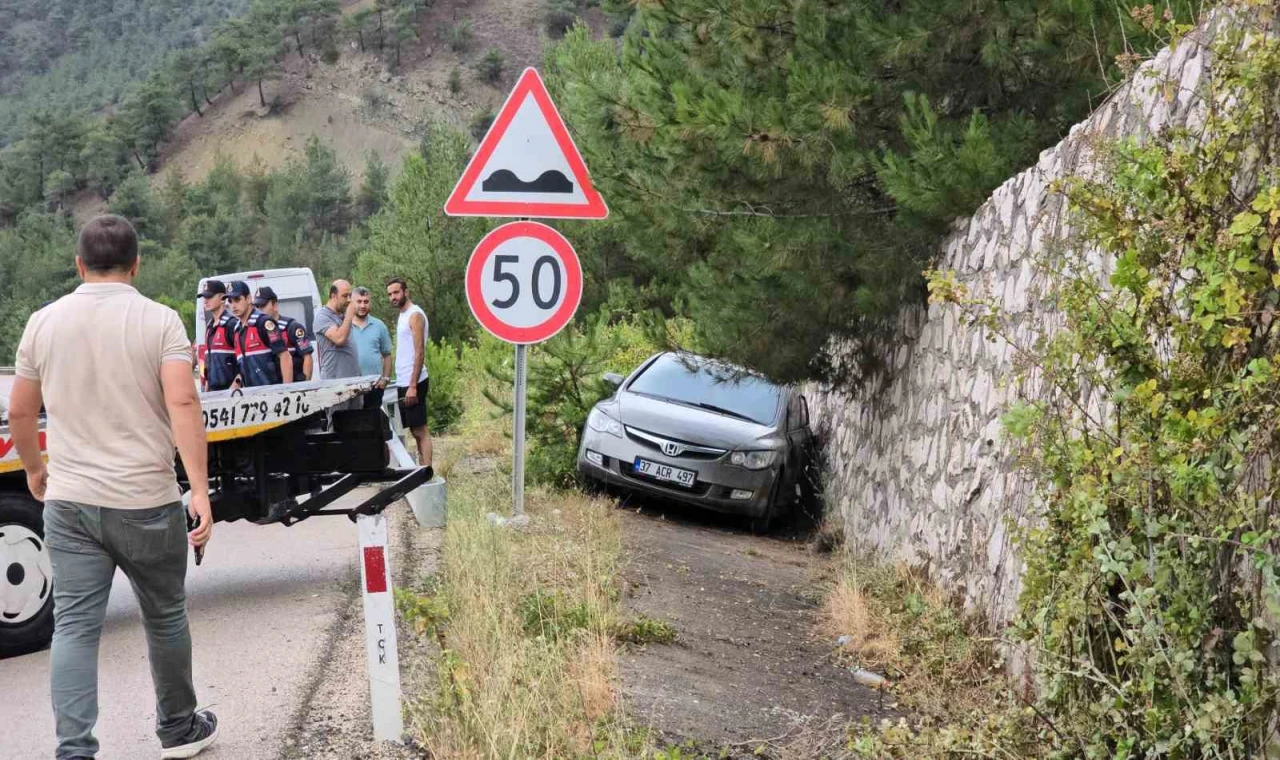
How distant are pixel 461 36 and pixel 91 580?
468ft

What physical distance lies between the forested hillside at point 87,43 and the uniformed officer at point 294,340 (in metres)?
152

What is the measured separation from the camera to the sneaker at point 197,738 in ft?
17.3

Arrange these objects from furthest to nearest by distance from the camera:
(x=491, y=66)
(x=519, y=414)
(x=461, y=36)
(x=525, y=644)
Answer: (x=461, y=36)
(x=491, y=66)
(x=519, y=414)
(x=525, y=644)

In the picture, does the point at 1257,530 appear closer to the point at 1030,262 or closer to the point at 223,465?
the point at 1030,262

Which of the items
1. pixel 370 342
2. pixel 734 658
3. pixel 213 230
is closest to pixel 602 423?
pixel 370 342

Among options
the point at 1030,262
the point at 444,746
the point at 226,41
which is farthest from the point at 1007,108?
the point at 226,41

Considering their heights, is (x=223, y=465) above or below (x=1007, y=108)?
below

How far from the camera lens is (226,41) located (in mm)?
143375

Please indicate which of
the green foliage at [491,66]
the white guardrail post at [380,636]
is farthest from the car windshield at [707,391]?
the green foliage at [491,66]

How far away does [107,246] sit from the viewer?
196 inches

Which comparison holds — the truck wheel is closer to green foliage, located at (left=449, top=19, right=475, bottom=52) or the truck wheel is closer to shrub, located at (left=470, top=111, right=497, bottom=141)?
shrub, located at (left=470, top=111, right=497, bottom=141)

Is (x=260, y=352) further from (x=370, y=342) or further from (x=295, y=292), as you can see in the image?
(x=295, y=292)

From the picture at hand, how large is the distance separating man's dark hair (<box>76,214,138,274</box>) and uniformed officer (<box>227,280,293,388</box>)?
24.0 feet

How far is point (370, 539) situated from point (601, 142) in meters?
5.41
